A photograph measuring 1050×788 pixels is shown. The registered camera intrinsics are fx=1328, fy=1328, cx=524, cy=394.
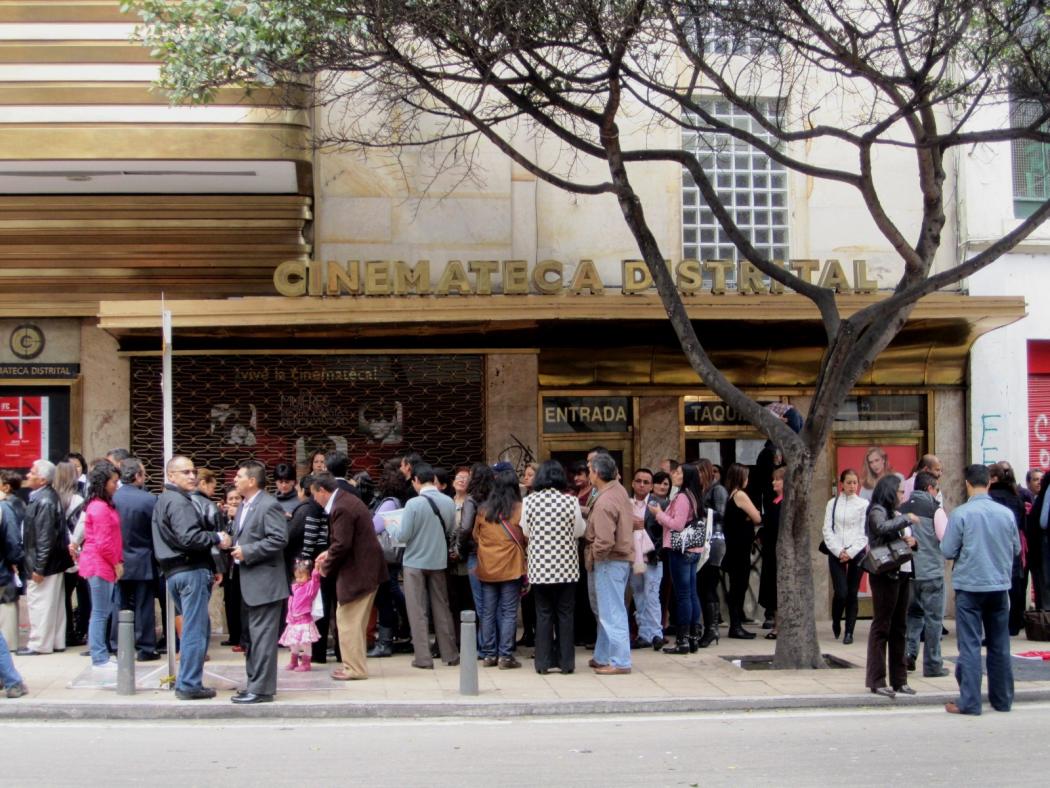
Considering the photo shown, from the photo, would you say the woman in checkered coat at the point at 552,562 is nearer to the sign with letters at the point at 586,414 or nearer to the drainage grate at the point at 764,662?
the drainage grate at the point at 764,662

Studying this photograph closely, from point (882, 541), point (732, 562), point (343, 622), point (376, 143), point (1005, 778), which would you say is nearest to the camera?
point (1005, 778)

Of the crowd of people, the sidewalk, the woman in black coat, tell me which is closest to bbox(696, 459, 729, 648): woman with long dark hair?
the crowd of people

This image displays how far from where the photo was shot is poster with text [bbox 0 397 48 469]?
1555 cm

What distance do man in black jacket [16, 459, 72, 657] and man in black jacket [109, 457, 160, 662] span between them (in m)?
0.88

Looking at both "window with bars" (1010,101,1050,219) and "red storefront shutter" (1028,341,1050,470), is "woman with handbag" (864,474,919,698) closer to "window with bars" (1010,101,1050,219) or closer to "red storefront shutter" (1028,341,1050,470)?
"red storefront shutter" (1028,341,1050,470)

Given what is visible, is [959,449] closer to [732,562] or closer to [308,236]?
[732,562]

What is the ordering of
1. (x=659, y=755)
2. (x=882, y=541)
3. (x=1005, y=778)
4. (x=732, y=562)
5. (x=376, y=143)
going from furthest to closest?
(x=376, y=143), (x=732, y=562), (x=882, y=541), (x=659, y=755), (x=1005, y=778)

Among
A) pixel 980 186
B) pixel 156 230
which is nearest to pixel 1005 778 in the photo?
pixel 980 186

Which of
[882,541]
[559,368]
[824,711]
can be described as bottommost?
[824,711]

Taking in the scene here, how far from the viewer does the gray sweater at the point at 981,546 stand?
9867mm

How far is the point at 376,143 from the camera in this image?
50.3ft

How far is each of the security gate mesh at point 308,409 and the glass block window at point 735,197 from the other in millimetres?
3226

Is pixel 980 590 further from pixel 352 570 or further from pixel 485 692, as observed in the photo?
pixel 352 570

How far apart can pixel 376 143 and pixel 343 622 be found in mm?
6205
